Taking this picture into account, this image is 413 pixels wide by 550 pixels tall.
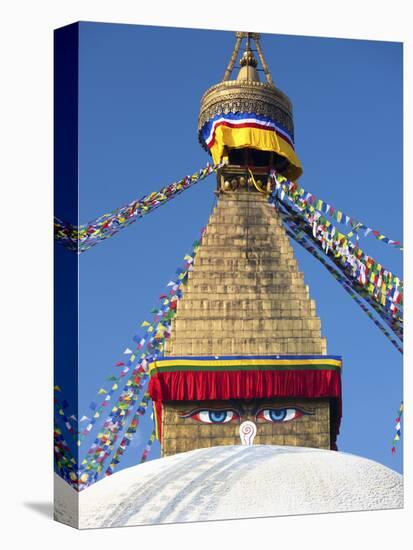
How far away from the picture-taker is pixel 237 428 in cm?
1395

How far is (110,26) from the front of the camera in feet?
42.9

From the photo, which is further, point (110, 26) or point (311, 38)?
point (311, 38)

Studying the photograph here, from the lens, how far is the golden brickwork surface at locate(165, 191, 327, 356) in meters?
14.1

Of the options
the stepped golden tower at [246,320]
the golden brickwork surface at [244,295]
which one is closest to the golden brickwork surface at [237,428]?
the stepped golden tower at [246,320]

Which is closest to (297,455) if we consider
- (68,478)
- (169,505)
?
(169,505)

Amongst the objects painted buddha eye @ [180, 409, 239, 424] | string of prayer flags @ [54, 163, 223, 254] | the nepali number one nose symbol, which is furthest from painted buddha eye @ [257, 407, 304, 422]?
string of prayer flags @ [54, 163, 223, 254]

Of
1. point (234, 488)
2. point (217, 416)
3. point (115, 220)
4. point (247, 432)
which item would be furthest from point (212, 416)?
point (115, 220)

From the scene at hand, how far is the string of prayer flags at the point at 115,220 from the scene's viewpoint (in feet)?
42.4

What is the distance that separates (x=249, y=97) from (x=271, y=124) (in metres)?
0.40

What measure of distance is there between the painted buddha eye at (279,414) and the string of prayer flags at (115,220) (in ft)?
8.20

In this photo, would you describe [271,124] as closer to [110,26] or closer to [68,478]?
[110,26]

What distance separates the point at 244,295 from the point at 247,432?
1.52 m

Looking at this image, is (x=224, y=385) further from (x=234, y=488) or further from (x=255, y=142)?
(x=255, y=142)

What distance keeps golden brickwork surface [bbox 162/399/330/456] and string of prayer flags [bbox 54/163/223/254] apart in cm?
208
